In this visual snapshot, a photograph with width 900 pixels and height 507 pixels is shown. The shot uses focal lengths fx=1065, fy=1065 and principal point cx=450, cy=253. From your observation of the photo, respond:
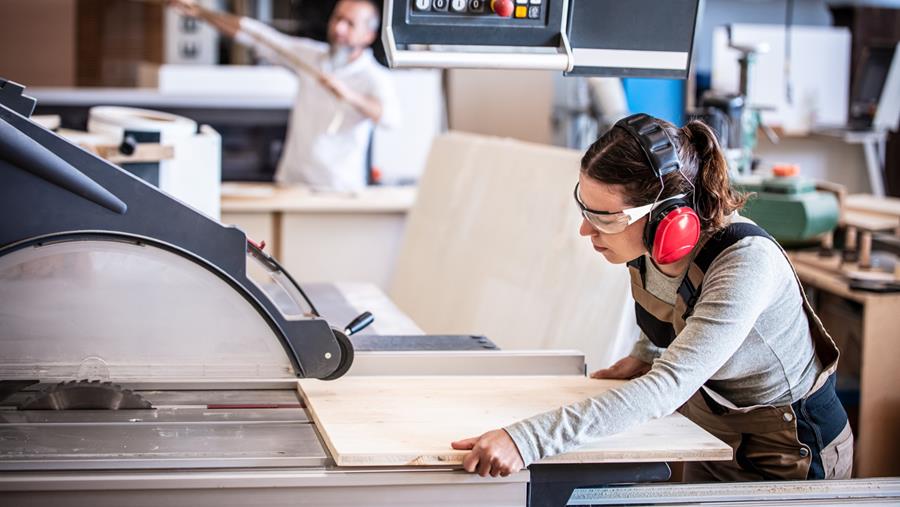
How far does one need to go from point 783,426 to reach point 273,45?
3.28 m

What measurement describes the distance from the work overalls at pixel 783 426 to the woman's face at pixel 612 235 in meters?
0.11

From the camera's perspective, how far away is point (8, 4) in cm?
861

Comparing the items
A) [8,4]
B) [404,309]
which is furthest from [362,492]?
[8,4]

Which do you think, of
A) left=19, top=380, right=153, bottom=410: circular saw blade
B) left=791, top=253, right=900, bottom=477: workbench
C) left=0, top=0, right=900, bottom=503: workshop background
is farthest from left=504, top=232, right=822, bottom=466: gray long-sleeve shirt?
left=791, top=253, right=900, bottom=477: workbench

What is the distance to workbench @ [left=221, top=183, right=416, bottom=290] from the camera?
175 inches

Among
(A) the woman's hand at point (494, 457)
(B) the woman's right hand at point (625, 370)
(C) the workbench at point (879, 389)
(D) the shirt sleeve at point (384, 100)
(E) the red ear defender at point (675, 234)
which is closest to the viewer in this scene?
(A) the woman's hand at point (494, 457)

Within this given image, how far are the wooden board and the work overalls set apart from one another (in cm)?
16

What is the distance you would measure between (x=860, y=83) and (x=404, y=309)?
250 centimetres

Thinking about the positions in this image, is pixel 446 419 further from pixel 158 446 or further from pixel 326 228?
pixel 326 228

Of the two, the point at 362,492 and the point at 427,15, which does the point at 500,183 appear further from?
the point at 362,492

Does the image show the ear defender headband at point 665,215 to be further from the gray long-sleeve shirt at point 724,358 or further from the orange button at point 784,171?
the orange button at point 784,171

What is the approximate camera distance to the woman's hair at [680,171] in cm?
167

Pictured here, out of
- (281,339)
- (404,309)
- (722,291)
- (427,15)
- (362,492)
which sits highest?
(427,15)

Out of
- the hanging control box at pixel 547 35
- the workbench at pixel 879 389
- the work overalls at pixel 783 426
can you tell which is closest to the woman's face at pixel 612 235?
the work overalls at pixel 783 426
